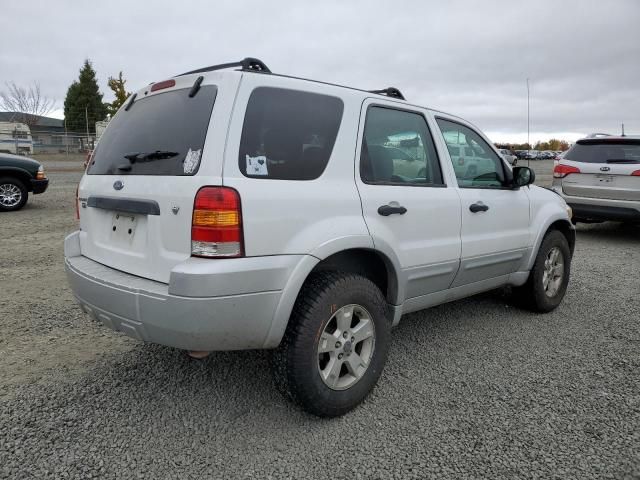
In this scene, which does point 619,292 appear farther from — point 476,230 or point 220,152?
point 220,152

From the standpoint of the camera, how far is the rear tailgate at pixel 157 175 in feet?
7.52

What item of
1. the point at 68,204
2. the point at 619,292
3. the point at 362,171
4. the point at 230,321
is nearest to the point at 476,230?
the point at 362,171

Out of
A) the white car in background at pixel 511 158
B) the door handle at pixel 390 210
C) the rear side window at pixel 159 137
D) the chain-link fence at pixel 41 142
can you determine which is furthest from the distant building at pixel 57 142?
the door handle at pixel 390 210

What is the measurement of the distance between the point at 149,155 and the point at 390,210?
4.48 ft

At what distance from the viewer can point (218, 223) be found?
7.20 feet

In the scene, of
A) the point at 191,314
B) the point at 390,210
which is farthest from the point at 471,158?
the point at 191,314

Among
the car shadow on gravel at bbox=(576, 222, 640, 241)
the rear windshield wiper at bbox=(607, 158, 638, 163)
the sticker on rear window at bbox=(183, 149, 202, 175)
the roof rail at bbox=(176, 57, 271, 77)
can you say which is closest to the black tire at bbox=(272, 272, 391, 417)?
the sticker on rear window at bbox=(183, 149, 202, 175)

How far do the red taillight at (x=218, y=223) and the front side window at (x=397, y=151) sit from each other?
885 millimetres

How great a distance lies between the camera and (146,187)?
8.09 feet

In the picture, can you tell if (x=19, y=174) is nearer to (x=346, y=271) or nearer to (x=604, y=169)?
(x=346, y=271)

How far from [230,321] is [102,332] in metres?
A: 1.97

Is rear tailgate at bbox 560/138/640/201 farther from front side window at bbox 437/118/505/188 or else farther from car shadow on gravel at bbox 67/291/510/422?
car shadow on gravel at bbox 67/291/510/422

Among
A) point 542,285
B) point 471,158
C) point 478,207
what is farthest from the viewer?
point 542,285

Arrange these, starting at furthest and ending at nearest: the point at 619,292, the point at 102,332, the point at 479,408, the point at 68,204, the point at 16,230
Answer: the point at 68,204 → the point at 16,230 → the point at 619,292 → the point at 102,332 → the point at 479,408
